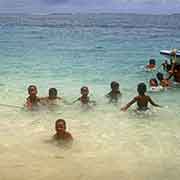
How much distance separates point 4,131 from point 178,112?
3739 millimetres

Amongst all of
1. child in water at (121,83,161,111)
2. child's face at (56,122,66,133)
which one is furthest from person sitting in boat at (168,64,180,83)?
child's face at (56,122,66,133)

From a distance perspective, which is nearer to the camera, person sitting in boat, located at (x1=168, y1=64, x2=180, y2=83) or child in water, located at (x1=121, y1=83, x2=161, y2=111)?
child in water, located at (x1=121, y1=83, x2=161, y2=111)

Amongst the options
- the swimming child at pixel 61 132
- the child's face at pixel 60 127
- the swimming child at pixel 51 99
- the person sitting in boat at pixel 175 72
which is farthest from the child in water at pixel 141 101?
the person sitting in boat at pixel 175 72

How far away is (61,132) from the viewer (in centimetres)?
764

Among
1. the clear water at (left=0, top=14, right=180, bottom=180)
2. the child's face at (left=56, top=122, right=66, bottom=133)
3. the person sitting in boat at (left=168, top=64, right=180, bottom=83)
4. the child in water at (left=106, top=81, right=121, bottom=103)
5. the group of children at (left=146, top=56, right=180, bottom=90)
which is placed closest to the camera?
the clear water at (left=0, top=14, right=180, bottom=180)

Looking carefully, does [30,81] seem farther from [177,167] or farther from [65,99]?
[177,167]

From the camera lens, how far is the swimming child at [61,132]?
7.57 m

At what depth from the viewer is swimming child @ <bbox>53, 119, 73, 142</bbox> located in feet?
24.8

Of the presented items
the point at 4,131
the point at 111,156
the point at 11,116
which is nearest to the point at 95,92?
the point at 11,116

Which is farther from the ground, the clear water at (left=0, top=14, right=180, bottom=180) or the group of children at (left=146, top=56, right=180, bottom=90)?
Answer: the group of children at (left=146, top=56, right=180, bottom=90)

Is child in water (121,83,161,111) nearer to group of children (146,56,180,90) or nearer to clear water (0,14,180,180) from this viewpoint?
clear water (0,14,180,180)

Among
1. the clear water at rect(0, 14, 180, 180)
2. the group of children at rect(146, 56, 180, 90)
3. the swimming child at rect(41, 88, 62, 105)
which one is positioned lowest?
the clear water at rect(0, 14, 180, 180)

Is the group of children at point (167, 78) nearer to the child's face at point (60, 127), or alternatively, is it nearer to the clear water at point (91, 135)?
the clear water at point (91, 135)

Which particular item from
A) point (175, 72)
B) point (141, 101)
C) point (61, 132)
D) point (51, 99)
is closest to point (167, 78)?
point (175, 72)
